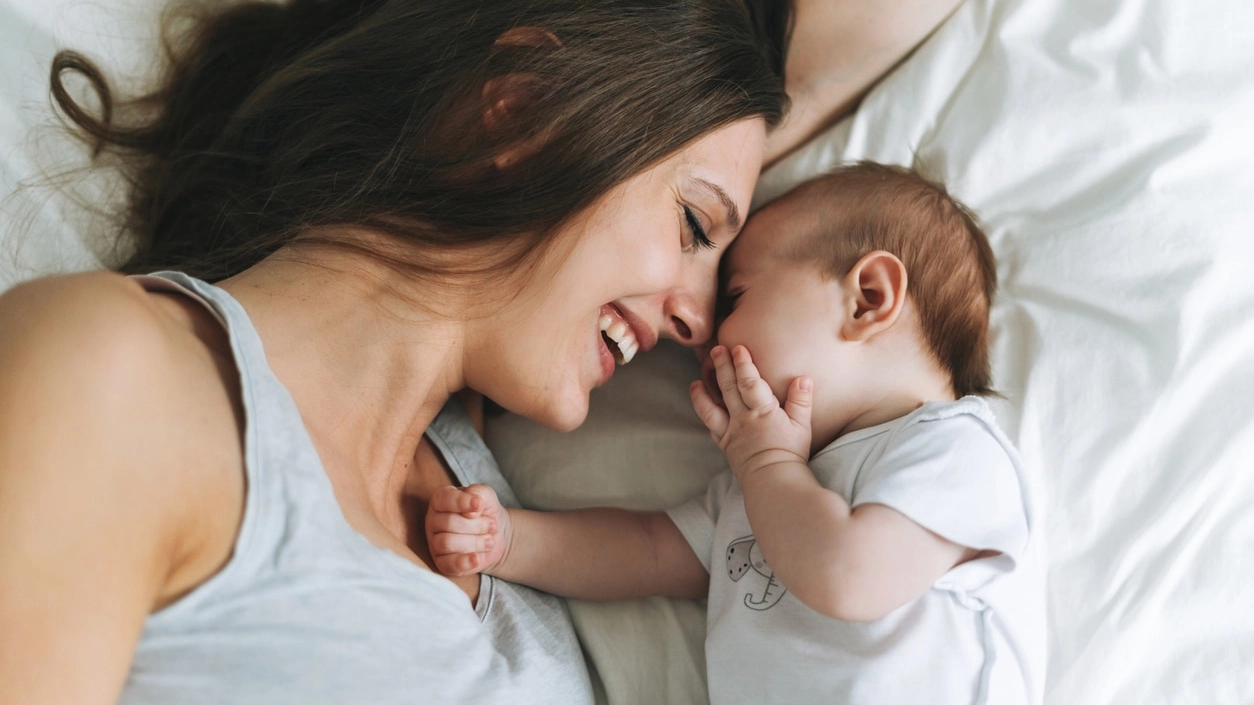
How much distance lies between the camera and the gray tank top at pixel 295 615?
885 millimetres

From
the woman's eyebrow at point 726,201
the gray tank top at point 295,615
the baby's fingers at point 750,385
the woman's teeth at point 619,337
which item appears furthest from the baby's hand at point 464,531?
the woman's eyebrow at point 726,201

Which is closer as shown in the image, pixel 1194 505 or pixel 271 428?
pixel 271 428

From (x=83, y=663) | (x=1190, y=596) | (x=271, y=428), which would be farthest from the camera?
(x=1190, y=596)

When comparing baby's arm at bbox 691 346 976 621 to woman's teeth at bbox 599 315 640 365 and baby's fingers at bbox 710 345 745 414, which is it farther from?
woman's teeth at bbox 599 315 640 365

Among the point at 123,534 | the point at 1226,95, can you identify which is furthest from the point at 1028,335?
the point at 123,534

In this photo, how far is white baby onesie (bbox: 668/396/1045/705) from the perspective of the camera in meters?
1.15

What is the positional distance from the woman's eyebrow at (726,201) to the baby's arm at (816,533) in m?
0.23

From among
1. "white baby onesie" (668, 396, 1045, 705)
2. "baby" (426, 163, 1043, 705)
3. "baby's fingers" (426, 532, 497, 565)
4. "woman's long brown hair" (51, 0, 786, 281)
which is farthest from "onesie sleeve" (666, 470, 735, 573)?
"woman's long brown hair" (51, 0, 786, 281)

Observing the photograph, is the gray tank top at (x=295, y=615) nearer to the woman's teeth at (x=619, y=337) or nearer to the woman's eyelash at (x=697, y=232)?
the woman's teeth at (x=619, y=337)

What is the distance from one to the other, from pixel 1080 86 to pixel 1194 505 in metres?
0.70

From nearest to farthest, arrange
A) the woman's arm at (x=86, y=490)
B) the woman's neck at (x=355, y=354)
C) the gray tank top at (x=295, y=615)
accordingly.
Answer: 1. the woman's arm at (x=86, y=490)
2. the gray tank top at (x=295, y=615)
3. the woman's neck at (x=355, y=354)

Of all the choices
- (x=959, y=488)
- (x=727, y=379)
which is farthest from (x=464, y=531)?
(x=959, y=488)

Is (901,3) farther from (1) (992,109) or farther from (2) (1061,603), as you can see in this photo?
(2) (1061,603)

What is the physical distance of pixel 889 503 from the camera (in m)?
1.14
